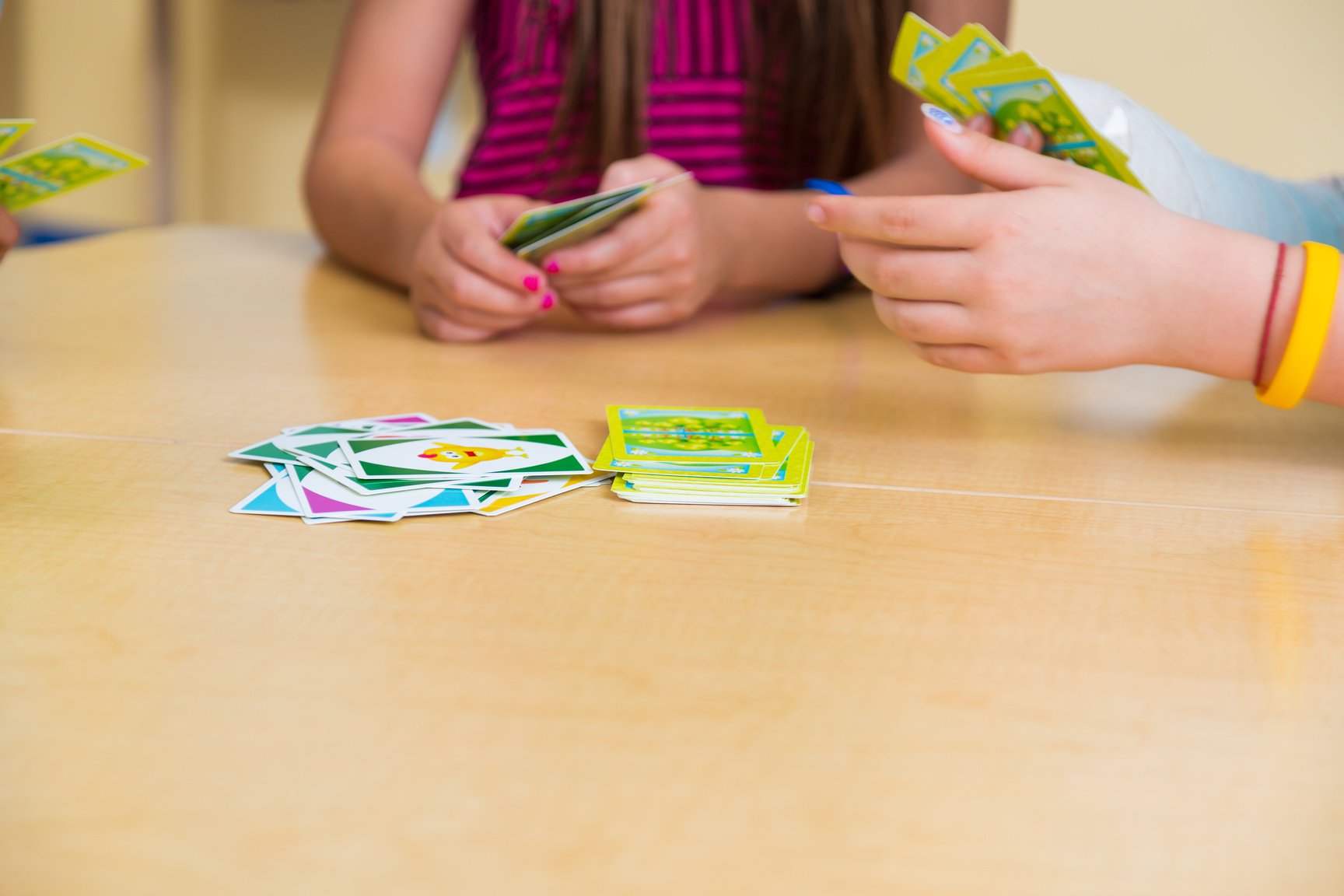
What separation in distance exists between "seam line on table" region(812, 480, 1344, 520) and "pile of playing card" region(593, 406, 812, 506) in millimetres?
45

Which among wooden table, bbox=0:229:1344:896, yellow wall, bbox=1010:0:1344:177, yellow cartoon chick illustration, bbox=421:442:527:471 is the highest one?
yellow wall, bbox=1010:0:1344:177

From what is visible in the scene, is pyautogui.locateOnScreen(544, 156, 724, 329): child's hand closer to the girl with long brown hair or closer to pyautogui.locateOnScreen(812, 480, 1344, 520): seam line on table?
the girl with long brown hair

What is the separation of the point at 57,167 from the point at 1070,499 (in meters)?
0.85

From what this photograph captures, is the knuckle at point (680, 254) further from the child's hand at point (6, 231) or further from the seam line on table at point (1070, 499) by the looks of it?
the child's hand at point (6, 231)

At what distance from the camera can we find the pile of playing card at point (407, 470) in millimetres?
725

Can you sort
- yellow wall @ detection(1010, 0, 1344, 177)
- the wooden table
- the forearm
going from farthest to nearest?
yellow wall @ detection(1010, 0, 1344, 177), the forearm, the wooden table

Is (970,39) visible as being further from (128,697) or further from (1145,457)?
(128,697)

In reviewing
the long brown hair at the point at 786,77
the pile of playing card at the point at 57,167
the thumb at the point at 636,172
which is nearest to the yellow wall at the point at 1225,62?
the long brown hair at the point at 786,77

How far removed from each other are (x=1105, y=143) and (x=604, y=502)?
0.45m

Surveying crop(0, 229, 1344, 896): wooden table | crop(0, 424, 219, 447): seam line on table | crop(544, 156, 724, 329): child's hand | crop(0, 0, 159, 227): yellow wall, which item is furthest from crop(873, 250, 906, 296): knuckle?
crop(0, 0, 159, 227): yellow wall

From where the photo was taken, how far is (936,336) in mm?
885

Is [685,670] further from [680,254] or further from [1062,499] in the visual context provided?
[680,254]

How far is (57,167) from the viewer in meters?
1.04

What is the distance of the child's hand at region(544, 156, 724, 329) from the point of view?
1173 mm
